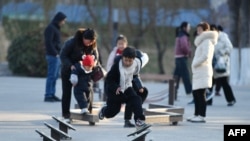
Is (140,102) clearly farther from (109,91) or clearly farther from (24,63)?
(24,63)

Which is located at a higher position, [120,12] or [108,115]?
[120,12]

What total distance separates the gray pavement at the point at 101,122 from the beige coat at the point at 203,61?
749mm

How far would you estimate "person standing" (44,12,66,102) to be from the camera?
56.7 ft

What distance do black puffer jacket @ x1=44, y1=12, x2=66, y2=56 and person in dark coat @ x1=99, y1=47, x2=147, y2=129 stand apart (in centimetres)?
449

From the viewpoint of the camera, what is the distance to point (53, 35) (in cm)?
1738

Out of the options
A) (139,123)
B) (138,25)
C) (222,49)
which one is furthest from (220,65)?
(138,25)

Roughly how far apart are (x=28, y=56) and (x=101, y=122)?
44.4 ft

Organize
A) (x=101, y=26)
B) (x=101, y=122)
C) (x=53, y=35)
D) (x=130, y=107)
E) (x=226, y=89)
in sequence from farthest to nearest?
(x=101, y=26), (x=226, y=89), (x=53, y=35), (x=101, y=122), (x=130, y=107)

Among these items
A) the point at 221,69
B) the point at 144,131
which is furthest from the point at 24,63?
the point at 144,131

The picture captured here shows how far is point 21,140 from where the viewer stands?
11844mm

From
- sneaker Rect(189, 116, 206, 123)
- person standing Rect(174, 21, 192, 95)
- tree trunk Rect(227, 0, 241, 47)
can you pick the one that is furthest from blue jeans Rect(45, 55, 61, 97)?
tree trunk Rect(227, 0, 241, 47)

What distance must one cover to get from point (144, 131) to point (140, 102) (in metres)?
1.71

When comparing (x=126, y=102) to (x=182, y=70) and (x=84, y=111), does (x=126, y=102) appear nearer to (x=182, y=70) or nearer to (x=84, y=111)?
(x=84, y=111)

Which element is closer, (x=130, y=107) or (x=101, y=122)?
(x=130, y=107)
